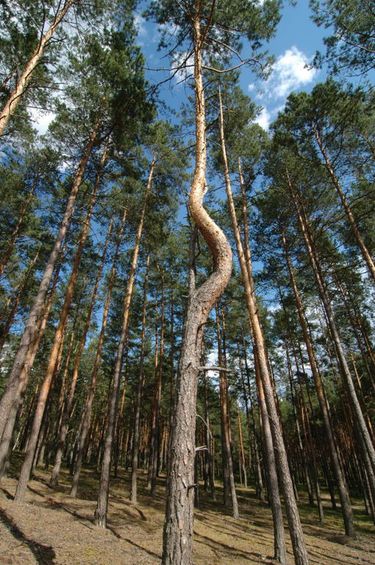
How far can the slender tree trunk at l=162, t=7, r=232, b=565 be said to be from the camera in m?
2.58

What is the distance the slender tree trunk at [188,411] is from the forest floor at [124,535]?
146 inches

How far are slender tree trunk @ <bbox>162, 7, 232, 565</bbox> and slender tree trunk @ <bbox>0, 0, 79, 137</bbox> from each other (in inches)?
233

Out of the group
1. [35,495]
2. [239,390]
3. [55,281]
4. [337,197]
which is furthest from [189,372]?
[239,390]

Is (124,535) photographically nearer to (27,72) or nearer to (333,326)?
(333,326)

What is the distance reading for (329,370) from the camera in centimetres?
1997

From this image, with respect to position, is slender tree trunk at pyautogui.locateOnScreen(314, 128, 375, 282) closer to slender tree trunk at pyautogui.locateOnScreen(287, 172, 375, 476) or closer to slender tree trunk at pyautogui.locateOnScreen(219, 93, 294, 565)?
slender tree trunk at pyautogui.locateOnScreen(287, 172, 375, 476)

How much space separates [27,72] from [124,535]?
41.8ft

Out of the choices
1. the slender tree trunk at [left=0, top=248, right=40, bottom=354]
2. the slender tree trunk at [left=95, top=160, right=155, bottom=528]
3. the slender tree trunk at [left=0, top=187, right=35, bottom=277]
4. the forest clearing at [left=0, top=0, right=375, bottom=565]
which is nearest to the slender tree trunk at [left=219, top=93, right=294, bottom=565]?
the forest clearing at [left=0, top=0, right=375, bottom=565]

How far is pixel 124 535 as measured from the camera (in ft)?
25.2

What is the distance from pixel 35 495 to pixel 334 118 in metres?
17.5

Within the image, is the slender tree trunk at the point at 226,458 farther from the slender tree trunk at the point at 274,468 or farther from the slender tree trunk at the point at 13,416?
the slender tree trunk at the point at 13,416

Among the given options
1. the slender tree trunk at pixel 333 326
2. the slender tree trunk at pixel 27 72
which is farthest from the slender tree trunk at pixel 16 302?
the slender tree trunk at pixel 333 326

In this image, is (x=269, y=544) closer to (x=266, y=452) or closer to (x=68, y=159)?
(x=266, y=452)

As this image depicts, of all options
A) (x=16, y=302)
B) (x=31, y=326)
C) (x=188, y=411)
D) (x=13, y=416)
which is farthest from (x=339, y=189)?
(x=16, y=302)
